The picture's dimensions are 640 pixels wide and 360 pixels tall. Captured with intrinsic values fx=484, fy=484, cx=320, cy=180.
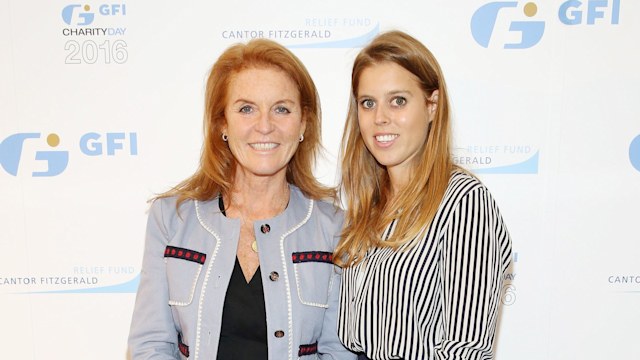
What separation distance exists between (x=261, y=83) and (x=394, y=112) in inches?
17.9

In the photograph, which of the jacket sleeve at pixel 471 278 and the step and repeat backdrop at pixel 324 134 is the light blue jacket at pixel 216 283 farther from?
the step and repeat backdrop at pixel 324 134

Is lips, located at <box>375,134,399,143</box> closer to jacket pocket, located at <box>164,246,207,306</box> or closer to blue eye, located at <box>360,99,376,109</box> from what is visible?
blue eye, located at <box>360,99,376,109</box>

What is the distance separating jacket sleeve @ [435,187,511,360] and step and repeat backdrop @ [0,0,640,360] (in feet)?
3.31

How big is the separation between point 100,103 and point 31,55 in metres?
0.38

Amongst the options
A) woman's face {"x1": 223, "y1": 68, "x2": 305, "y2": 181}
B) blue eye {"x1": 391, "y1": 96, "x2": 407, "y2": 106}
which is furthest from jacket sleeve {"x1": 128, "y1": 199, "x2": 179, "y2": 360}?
blue eye {"x1": 391, "y1": 96, "x2": 407, "y2": 106}

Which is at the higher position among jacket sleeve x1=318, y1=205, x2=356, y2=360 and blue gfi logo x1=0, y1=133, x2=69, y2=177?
blue gfi logo x1=0, y1=133, x2=69, y2=177

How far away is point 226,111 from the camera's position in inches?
66.1

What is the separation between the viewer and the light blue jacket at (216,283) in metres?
1.57

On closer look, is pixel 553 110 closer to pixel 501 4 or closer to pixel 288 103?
pixel 501 4

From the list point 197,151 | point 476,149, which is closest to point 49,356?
point 197,151

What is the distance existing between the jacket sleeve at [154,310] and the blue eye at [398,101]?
2.87 ft

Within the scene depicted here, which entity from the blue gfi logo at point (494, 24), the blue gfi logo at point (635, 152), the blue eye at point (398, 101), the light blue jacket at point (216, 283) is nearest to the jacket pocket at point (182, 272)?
the light blue jacket at point (216, 283)

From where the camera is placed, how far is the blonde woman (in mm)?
1315

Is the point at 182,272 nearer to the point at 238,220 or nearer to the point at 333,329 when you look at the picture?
the point at 238,220
